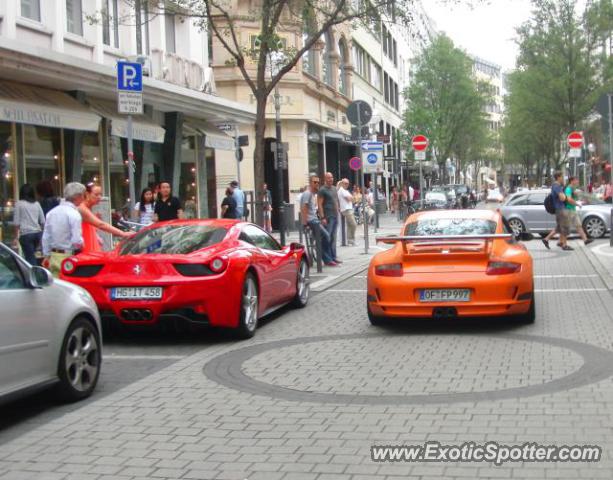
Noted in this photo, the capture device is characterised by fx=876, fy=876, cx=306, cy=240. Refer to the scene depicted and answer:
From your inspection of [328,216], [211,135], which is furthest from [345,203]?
[211,135]

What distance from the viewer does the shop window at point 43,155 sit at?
17641 mm

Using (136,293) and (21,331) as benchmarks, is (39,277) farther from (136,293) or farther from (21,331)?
(136,293)

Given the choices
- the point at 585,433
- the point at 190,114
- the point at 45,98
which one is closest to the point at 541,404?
the point at 585,433

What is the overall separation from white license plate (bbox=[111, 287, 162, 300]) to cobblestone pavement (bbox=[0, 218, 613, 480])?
0.75 m

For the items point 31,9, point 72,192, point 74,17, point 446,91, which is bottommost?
point 72,192

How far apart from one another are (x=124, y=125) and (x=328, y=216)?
5.21m

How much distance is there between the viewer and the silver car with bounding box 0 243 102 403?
559cm

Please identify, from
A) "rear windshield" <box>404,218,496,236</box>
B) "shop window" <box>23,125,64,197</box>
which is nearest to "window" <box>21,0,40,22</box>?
"shop window" <box>23,125,64,197</box>

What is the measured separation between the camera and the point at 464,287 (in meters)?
8.99

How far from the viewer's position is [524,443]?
4988 millimetres

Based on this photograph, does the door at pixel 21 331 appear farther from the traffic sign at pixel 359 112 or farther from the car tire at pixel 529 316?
the traffic sign at pixel 359 112

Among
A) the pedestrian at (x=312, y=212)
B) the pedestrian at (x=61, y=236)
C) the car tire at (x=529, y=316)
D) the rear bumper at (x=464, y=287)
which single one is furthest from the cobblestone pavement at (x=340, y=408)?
the pedestrian at (x=312, y=212)

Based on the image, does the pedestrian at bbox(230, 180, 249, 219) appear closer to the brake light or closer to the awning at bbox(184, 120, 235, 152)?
the awning at bbox(184, 120, 235, 152)

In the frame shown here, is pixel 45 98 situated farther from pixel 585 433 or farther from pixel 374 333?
pixel 585 433
